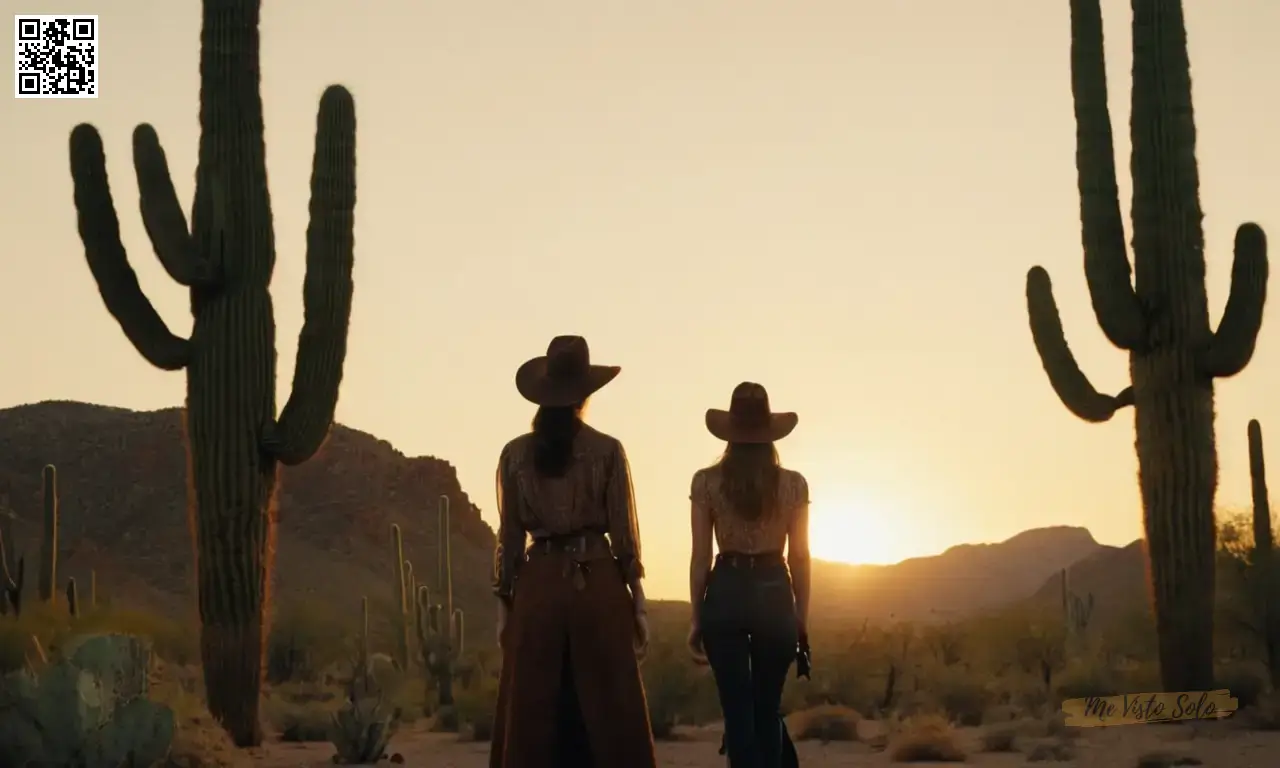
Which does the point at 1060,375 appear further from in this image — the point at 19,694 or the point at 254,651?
the point at 19,694

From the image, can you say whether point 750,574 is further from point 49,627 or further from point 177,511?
point 177,511

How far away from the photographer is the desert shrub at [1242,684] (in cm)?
2158

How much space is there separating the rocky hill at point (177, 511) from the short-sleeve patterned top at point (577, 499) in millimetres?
47284

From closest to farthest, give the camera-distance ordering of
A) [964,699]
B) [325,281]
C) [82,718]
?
[82,718] < [325,281] < [964,699]

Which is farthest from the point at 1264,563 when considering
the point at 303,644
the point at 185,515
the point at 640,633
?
the point at 185,515

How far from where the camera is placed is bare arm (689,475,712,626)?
941 cm

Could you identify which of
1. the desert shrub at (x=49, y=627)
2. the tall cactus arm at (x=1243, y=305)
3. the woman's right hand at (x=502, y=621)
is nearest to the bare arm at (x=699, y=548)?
the woman's right hand at (x=502, y=621)

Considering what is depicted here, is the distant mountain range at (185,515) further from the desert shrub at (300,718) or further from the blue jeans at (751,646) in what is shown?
the blue jeans at (751,646)

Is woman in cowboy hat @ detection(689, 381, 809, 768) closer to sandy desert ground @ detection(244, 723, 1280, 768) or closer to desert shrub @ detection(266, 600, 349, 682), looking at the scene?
sandy desert ground @ detection(244, 723, 1280, 768)

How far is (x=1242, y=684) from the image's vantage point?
858 inches

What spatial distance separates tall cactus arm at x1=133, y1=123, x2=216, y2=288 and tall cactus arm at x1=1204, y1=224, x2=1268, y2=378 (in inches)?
411

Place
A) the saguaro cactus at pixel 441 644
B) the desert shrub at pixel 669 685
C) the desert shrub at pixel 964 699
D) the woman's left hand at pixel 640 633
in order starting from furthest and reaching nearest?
the saguaro cactus at pixel 441 644 → the desert shrub at pixel 964 699 → the desert shrub at pixel 669 685 → the woman's left hand at pixel 640 633

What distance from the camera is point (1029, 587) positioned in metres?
114

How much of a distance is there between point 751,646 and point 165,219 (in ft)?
33.6
